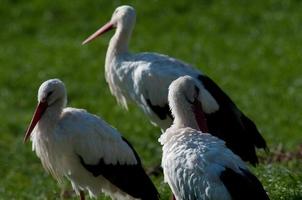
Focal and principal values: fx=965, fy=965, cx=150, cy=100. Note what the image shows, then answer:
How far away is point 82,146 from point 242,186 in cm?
228

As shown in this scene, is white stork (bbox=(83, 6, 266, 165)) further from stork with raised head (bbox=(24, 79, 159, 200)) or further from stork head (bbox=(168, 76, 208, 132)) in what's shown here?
stork head (bbox=(168, 76, 208, 132))

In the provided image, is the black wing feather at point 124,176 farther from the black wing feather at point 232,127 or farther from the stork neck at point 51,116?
the black wing feather at point 232,127

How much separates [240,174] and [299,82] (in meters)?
10.5

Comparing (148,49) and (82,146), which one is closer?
(82,146)

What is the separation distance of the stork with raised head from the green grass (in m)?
2.52

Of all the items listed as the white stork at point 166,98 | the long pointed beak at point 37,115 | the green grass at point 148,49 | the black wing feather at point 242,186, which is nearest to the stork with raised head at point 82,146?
the long pointed beak at point 37,115

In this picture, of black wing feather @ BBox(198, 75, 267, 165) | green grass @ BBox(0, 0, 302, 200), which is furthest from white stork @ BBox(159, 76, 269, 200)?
green grass @ BBox(0, 0, 302, 200)

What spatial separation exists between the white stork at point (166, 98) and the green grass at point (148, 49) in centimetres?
181

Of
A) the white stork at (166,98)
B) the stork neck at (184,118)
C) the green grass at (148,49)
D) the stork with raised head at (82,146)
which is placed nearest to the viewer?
the stork neck at (184,118)

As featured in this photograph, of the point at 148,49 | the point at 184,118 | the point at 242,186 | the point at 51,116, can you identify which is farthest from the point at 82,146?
the point at 148,49

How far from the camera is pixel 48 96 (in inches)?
346

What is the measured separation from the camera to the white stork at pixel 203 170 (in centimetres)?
681

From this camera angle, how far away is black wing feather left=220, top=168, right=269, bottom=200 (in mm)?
6734

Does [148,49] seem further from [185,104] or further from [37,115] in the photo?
[185,104]
